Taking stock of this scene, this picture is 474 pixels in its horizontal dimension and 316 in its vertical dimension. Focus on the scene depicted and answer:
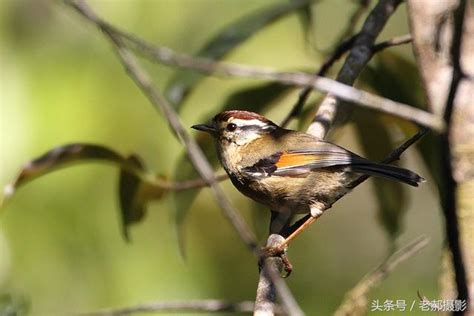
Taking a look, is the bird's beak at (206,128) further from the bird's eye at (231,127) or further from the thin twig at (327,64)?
the thin twig at (327,64)

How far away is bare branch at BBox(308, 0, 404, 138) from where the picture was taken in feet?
10.1

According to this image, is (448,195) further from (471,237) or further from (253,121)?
(253,121)

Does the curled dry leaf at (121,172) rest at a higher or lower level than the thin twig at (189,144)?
higher

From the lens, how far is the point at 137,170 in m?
3.43

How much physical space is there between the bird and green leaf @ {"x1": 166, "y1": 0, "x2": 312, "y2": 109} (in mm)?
183

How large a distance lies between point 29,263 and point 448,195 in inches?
128

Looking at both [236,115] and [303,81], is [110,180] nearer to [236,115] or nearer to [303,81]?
[236,115]

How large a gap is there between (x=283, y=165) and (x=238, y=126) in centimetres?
31

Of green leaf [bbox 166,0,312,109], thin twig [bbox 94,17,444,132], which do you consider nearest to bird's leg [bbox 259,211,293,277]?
green leaf [bbox 166,0,312,109]

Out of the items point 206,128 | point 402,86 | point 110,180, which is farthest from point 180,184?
point 110,180

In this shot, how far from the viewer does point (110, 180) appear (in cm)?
480

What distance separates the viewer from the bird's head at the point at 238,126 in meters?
3.75

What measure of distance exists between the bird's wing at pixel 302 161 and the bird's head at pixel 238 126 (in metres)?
0.19

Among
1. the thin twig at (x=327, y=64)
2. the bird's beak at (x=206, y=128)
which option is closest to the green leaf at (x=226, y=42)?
the bird's beak at (x=206, y=128)
